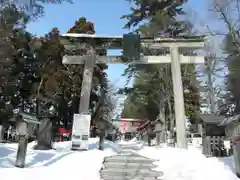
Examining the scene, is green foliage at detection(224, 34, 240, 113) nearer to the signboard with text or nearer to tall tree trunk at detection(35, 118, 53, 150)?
the signboard with text

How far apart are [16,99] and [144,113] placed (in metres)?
16.4

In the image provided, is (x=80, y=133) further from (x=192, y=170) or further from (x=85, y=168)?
(x=192, y=170)

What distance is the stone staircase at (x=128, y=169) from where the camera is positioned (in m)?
8.85

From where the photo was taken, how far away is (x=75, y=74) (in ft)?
103

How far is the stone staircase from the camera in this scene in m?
Answer: 8.85

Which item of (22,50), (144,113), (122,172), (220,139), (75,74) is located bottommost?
(122,172)

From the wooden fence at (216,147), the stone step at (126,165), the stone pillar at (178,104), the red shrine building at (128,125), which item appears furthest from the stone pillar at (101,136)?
the red shrine building at (128,125)

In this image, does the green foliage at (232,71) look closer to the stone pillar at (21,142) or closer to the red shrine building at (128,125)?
the stone pillar at (21,142)

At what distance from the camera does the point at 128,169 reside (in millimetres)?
9672

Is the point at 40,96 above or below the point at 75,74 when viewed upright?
below

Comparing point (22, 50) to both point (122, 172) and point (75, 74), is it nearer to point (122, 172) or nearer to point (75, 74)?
point (75, 74)

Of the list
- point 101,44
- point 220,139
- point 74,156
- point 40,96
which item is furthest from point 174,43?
point 40,96

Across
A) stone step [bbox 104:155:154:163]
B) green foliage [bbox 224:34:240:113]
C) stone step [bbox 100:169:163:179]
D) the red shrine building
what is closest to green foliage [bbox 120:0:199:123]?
green foliage [bbox 224:34:240:113]

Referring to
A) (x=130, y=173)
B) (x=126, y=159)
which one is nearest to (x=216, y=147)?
(x=126, y=159)
